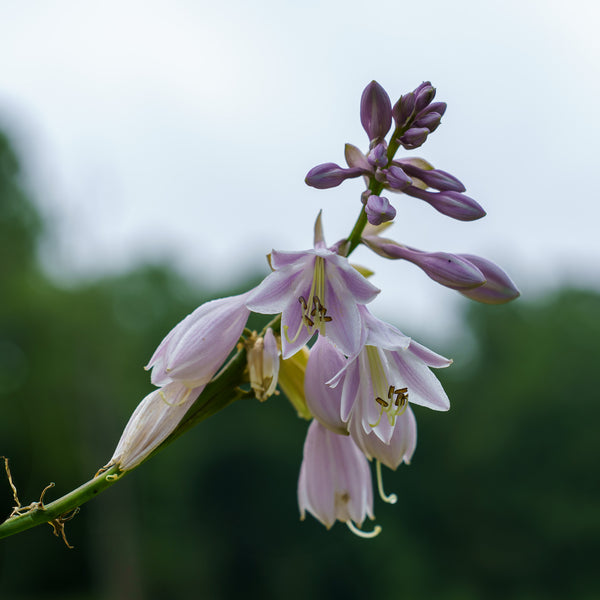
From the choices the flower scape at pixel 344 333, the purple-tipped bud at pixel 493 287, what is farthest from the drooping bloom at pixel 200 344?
the purple-tipped bud at pixel 493 287

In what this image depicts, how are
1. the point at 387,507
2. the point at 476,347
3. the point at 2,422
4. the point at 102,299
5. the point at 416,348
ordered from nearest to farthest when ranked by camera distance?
the point at 416,348 < the point at 2,422 < the point at 102,299 < the point at 387,507 < the point at 476,347

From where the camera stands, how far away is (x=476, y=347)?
122 ft

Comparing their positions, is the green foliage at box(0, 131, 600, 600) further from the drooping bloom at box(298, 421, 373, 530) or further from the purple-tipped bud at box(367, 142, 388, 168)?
the purple-tipped bud at box(367, 142, 388, 168)

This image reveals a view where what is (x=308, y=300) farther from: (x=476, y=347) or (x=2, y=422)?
(x=476, y=347)

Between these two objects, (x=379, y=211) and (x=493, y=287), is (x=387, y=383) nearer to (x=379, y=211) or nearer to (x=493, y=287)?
(x=493, y=287)

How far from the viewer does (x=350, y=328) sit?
1854 millimetres

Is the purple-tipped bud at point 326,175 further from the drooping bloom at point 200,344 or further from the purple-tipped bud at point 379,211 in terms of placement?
the drooping bloom at point 200,344

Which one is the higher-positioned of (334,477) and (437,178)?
(437,178)

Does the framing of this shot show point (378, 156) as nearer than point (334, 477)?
Yes

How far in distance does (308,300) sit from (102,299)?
90.1ft

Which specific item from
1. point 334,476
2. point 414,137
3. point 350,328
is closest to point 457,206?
point 414,137

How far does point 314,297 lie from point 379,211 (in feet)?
1.11

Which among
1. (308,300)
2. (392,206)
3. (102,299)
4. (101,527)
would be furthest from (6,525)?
(101,527)

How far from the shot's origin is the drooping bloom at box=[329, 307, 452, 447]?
6.19ft
